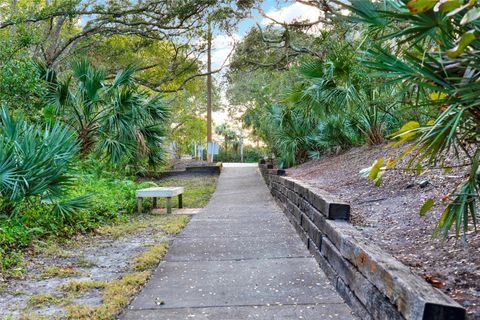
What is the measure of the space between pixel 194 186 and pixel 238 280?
29.6 feet

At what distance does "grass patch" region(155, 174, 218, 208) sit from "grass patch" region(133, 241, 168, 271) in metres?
4.12

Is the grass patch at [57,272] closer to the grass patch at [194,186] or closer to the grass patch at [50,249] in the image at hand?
the grass patch at [50,249]

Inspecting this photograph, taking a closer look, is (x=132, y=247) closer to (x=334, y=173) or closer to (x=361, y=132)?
(x=334, y=173)

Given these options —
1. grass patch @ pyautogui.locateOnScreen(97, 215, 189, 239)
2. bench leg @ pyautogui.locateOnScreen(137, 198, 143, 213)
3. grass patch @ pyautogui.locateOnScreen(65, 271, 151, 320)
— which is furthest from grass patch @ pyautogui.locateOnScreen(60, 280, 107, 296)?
bench leg @ pyautogui.locateOnScreen(137, 198, 143, 213)

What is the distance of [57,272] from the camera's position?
3.67m

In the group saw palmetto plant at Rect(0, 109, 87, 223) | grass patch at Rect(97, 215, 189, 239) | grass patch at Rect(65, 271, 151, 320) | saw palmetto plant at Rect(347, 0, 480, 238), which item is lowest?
grass patch at Rect(97, 215, 189, 239)

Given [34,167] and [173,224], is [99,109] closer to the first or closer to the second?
[173,224]

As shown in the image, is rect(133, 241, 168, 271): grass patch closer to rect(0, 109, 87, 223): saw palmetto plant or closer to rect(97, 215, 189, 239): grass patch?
rect(97, 215, 189, 239): grass patch

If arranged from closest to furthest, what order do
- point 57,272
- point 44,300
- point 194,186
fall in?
point 44,300, point 57,272, point 194,186

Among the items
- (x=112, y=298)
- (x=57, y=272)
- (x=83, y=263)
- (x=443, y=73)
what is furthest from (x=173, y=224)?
(x=443, y=73)

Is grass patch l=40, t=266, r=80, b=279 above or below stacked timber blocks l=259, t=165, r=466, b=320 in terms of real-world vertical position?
below

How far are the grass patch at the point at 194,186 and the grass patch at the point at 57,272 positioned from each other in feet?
16.2

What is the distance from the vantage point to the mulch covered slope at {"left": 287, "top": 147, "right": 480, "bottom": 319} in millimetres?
2045

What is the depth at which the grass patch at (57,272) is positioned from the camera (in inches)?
141
